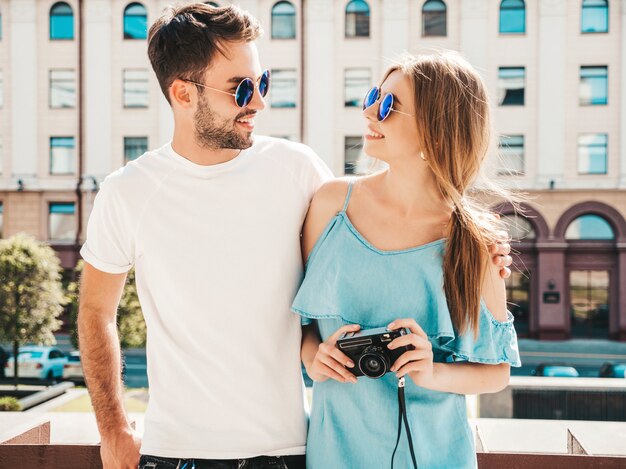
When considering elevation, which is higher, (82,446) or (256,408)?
(256,408)

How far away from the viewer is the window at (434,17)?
27.9 m

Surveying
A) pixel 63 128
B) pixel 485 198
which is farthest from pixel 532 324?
pixel 485 198

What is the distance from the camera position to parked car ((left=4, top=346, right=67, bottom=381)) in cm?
2055

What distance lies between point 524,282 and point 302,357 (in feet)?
86.7

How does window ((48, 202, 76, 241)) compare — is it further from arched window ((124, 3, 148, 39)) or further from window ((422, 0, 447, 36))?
window ((422, 0, 447, 36))

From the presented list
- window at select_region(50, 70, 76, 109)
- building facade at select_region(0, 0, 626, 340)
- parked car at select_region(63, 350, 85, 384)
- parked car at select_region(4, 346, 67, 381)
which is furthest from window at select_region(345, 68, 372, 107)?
parked car at select_region(4, 346, 67, 381)

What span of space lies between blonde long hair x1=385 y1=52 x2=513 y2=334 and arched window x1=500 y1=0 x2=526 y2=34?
90.0 ft

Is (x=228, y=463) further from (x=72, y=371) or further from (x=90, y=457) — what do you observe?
(x=72, y=371)

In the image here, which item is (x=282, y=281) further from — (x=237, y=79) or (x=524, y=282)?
(x=524, y=282)

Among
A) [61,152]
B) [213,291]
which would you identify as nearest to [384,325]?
[213,291]

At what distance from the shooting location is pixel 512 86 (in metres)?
27.8

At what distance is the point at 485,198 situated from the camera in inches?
97.7

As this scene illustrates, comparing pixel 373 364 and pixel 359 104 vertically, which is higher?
pixel 359 104

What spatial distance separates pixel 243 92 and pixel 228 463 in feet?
3.95
